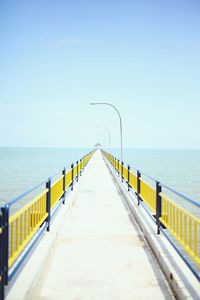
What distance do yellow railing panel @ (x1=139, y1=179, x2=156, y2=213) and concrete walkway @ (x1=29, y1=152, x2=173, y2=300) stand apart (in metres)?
0.83

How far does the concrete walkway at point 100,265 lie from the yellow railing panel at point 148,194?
826mm

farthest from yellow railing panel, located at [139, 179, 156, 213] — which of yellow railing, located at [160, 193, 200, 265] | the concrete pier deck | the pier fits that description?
yellow railing, located at [160, 193, 200, 265]

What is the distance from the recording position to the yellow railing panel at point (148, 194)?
A: 31.4 ft

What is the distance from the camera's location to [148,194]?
10.6 meters

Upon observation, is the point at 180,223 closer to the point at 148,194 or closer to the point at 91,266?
the point at 91,266

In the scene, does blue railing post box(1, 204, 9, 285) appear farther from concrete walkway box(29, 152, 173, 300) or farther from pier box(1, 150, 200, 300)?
concrete walkway box(29, 152, 173, 300)

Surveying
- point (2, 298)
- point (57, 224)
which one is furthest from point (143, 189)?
point (2, 298)

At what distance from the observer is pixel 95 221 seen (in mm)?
10859

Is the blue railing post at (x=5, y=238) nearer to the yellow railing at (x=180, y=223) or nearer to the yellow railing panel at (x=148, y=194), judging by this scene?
the yellow railing at (x=180, y=223)

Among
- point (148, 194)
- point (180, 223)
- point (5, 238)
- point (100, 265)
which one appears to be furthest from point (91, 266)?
point (148, 194)

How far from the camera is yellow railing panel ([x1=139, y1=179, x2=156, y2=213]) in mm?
9586

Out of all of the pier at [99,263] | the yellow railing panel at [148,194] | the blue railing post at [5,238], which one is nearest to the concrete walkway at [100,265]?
the pier at [99,263]

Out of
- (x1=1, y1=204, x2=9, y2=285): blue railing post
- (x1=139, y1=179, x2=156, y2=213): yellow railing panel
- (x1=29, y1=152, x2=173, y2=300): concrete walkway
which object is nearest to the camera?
(x1=1, y1=204, x2=9, y2=285): blue railing post

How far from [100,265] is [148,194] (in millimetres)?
4271
